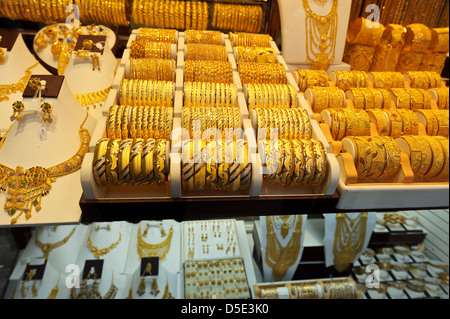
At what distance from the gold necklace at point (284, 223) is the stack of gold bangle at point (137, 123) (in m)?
0.69

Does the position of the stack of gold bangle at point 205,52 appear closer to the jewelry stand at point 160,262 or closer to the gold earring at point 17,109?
the gold earring at point 17,109

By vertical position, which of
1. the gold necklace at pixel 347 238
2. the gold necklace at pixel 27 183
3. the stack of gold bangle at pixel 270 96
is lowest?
the gold necklace at pixel 347 238

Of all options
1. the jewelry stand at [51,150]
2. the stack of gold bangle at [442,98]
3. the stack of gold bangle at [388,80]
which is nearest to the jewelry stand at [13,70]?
the jewelry stand at [51,150]

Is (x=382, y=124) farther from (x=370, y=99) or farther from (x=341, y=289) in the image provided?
(x=341, y=289)

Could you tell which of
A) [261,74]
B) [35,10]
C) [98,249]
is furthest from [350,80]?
[35,10]

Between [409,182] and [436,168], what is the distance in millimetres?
84

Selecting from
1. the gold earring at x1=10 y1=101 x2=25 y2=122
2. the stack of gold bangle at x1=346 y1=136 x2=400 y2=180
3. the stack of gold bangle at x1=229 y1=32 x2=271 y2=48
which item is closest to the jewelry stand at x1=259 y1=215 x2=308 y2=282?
the stack of gold bangle at x1=346 y1=136 x2=400 y2=180

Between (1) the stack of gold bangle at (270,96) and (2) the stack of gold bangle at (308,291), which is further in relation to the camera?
(2) the stack of gold bangle at (308,291)

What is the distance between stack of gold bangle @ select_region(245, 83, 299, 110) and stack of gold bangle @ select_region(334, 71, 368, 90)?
12.0 inches

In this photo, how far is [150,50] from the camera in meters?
1.29

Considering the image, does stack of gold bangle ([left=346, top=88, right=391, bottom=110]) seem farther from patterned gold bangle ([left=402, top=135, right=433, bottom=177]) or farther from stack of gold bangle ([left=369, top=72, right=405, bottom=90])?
patterned gold bangle ([left=402, top=135, right=433, bottom=177])

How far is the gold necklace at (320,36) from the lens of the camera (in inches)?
57.7

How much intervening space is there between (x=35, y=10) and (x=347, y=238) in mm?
1893
